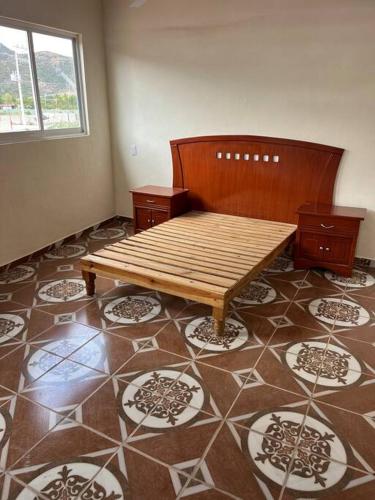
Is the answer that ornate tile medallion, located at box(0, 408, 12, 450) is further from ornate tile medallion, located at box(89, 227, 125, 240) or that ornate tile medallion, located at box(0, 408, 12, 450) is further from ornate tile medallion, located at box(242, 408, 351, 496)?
ornate tile medallion, located at box(89, 227, 125, 240)

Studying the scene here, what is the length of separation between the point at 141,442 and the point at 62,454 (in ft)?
1.11

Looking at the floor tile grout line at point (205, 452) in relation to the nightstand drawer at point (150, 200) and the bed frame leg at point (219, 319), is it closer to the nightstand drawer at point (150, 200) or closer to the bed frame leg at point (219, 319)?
the bed frame leg at point (219, 319)

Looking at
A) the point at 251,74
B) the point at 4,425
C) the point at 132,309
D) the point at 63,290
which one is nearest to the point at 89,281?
the point at 63,290

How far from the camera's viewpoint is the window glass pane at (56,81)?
3528mm

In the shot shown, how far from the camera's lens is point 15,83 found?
3.29 meters

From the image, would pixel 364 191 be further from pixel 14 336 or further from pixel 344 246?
pixel 14 336

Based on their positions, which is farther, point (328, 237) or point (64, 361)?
point (328, 237)

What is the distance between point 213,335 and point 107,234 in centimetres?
232

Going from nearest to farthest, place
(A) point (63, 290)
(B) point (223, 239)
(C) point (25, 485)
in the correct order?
(C) point (25, 485)
(A) point (63, 290)
(B) point (223, 239)

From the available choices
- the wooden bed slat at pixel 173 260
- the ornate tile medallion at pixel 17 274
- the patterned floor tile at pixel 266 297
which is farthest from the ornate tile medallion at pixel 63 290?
the patterned floor tile at pixel 266 297

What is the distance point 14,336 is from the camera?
7.98 feet

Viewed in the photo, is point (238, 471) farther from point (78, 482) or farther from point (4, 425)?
point (4, 425)

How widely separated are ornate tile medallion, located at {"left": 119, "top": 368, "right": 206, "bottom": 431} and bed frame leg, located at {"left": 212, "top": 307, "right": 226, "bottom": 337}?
1.42 ft

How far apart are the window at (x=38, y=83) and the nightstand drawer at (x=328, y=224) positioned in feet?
8.57
